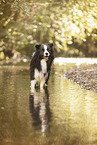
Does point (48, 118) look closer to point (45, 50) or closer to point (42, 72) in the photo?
point (45, 50)

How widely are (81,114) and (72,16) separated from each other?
11.7 meters

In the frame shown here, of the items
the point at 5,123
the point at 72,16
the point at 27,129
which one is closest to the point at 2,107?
the point at 5,123

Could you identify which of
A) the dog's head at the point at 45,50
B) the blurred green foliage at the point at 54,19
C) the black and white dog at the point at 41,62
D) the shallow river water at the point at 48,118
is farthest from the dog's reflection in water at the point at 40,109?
the blurred green foliage at the point at 54,19

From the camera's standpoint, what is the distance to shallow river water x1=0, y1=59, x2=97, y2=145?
7.02 meters

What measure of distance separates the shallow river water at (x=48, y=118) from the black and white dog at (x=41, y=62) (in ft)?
1.60

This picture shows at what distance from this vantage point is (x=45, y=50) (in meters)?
13.5

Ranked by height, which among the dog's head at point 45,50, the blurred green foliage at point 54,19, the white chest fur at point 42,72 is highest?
the dog's head at point 45,50

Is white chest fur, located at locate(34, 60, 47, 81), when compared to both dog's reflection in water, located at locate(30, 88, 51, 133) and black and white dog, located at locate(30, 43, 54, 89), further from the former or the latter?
dog's reflection in water, located at locate(30, 88, 51, 133)

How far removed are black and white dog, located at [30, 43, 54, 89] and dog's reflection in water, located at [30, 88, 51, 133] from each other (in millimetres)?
487

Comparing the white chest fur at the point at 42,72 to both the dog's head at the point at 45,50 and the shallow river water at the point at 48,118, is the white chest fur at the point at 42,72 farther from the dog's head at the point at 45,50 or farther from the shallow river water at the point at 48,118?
the shallow river water at the point at 48,118

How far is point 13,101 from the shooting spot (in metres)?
11.8

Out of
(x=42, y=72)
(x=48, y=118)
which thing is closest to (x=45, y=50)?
(x=42, y=72)

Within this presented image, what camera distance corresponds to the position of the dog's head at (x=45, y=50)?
13547 mm

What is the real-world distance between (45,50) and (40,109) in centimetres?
368
